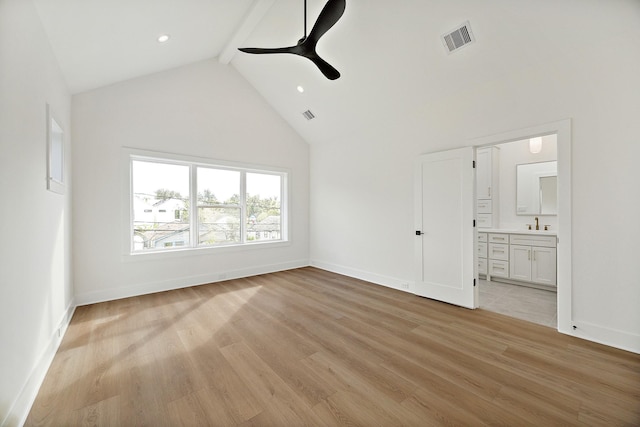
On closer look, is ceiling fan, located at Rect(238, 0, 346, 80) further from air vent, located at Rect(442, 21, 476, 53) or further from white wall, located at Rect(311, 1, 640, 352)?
white wall, located at Rect(311, 1, 640, 352)

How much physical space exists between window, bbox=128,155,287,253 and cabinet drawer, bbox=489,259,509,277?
4.08 m

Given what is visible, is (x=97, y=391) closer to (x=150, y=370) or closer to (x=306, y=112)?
(x=150, y=370)

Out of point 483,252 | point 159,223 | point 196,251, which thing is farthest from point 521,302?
point 159,223

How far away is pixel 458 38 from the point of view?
2.96 metres

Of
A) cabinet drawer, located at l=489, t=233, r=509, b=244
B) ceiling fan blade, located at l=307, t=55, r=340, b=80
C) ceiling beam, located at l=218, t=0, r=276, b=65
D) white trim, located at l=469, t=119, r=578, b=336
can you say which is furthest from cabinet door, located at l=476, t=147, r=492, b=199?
ceiling beam, located at l=218, t=0, r=276, b=65

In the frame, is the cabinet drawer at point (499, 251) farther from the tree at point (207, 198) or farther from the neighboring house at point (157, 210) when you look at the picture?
the neighboring house at point (157, 210)

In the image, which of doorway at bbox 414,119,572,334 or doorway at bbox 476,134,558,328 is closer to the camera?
doorway at bbox 414,119,572,334

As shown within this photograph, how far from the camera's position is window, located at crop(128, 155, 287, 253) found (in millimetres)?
4230

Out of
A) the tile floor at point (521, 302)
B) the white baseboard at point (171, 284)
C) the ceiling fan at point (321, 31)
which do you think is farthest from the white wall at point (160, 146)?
the tile floor at point (521, 302)

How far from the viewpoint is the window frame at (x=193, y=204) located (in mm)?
3977

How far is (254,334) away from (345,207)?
3.15 m

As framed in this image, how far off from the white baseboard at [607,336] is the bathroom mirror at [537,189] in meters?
2.71

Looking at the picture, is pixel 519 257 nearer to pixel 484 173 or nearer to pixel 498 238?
pixel 498 238

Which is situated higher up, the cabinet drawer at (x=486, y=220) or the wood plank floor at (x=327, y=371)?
the cabinet drawer at (x=486, y=220)
